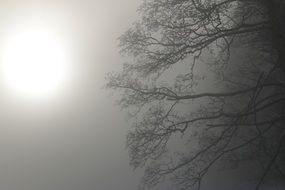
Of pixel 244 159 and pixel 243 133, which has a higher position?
pixel 243 133

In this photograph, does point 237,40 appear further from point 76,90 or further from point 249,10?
point 76,90

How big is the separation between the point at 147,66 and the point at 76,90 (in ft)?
6.07

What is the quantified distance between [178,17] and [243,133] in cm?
167

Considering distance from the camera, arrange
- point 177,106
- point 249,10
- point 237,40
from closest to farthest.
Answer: point 249,10, point 237,40, point 177,106

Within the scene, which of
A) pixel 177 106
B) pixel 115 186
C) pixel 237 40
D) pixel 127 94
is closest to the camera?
pixel 127 94

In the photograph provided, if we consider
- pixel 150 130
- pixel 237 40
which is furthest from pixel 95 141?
pixel 237 40

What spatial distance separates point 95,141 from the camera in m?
6.11

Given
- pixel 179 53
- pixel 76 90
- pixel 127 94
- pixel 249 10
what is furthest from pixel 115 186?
pixel 249 10

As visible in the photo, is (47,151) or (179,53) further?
(47,151)

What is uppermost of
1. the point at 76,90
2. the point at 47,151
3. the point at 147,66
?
the point at 76,90

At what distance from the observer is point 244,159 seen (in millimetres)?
4625

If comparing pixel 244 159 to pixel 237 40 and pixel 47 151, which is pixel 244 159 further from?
pixel 47 151

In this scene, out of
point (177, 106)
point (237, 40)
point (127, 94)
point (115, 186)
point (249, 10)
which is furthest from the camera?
point (115, 186)

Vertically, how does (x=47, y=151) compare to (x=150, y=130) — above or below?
above
